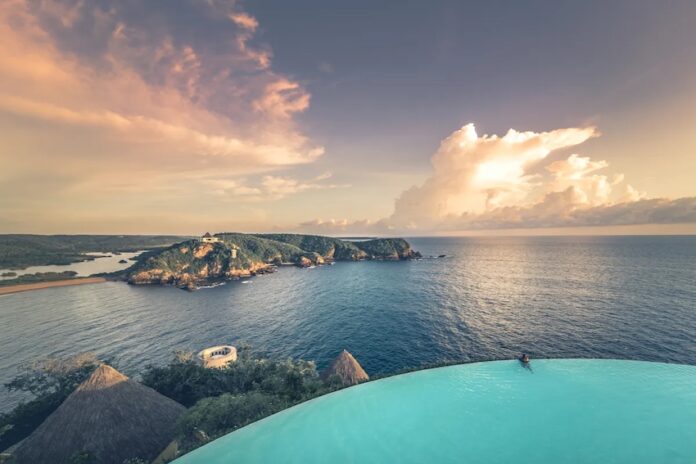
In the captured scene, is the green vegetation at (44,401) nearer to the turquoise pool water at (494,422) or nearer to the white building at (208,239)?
the turquoise pool water at (494,422)

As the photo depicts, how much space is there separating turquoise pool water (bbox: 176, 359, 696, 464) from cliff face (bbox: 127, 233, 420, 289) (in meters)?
101

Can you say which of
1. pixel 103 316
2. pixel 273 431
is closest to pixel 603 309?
pixel 273 431

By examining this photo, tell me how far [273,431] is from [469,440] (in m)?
12.1

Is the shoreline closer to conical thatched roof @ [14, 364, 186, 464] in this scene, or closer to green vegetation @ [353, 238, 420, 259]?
conical thatched roof @ [14, 364, 186, 464]

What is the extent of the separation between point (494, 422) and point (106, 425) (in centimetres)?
3076

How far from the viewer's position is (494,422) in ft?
53.8

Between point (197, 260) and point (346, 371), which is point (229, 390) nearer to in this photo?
point (346, 371)

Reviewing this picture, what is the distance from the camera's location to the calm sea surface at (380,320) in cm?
4538

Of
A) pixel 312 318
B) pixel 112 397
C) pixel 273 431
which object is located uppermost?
pixel 273 431

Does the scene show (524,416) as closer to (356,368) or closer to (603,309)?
(356,368)

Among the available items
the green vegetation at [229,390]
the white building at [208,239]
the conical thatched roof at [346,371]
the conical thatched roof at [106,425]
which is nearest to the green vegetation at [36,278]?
the white building at [208,239]

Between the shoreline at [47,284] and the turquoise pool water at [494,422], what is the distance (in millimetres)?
136404

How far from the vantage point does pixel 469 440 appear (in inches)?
592

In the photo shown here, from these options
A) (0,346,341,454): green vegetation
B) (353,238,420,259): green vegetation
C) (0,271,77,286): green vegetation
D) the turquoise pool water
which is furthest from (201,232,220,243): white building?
the turquoise pool water
